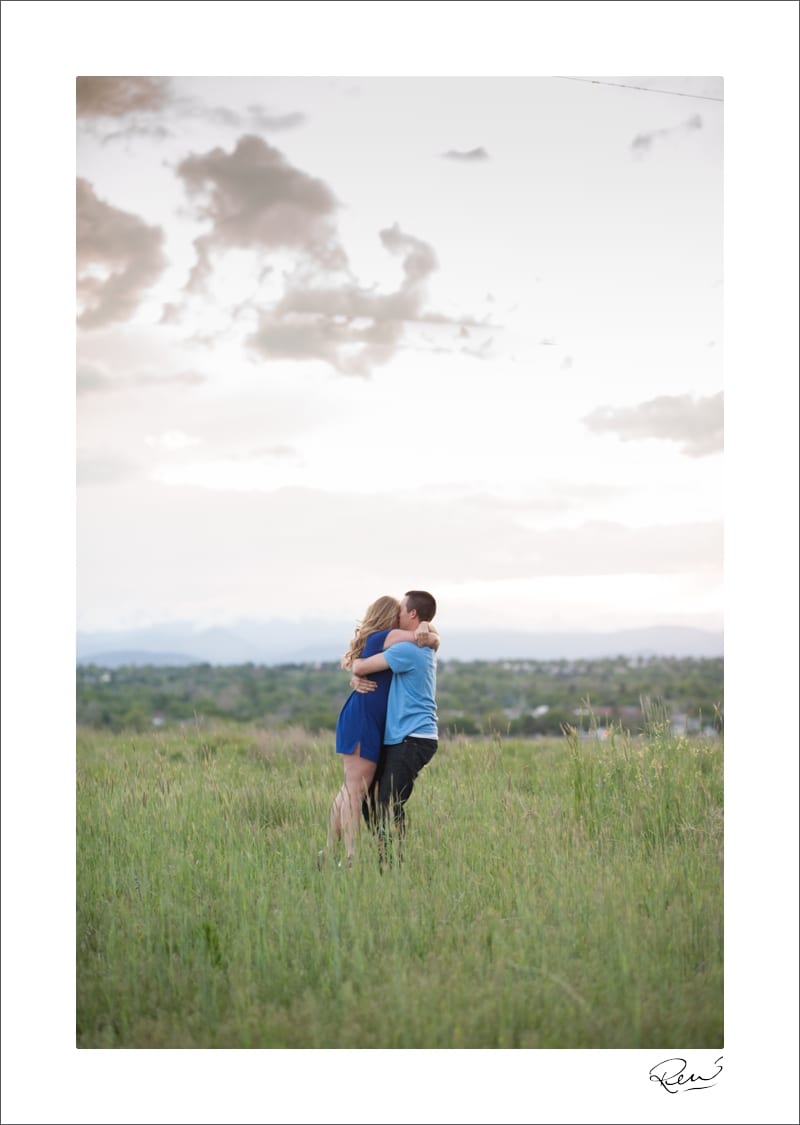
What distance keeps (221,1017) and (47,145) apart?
3919 millimetres

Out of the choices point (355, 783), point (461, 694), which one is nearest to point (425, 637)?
point (355, 783)

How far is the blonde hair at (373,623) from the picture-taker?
16.3 feet

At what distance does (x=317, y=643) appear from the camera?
9.06 metres

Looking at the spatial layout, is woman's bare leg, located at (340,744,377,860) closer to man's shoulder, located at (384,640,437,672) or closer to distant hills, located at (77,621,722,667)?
man's shoulder, located at (384,640,437,672)

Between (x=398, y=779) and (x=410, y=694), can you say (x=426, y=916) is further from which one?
(x=410, y=694)

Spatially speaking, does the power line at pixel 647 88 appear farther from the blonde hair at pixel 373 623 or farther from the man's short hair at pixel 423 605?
the blonde hair at pixel 373 623

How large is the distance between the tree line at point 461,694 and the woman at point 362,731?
3.83ft

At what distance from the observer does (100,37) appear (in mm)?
4191

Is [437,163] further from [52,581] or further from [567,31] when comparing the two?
[52,581]

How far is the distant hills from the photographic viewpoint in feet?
19.0

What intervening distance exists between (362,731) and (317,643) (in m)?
4.31

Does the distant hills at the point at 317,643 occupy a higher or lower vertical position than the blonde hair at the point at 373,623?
lower
